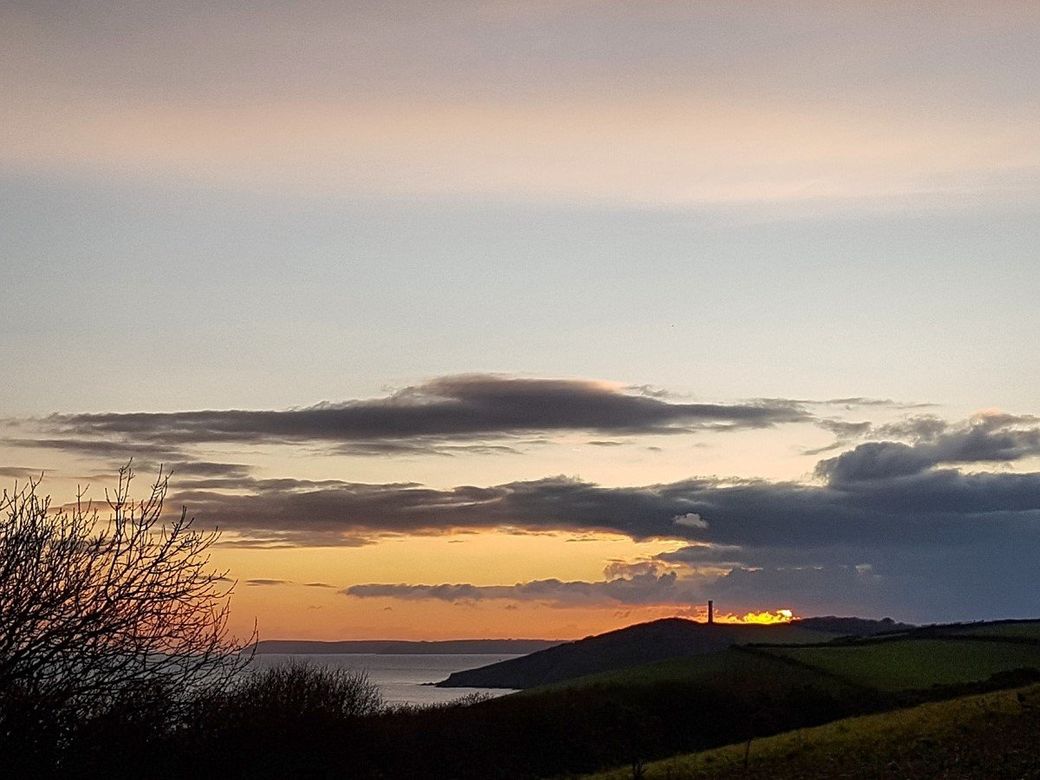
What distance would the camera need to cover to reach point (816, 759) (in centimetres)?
4653

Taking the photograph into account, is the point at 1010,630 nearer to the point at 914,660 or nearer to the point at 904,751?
the point at 914,660

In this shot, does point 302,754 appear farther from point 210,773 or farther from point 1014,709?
point 1014,709

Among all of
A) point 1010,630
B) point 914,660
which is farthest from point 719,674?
point 1010,630

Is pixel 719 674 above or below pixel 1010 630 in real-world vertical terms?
below

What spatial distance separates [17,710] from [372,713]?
48985 mm

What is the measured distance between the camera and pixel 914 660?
116250mm

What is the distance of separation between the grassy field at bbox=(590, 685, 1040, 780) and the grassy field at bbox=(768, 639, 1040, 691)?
45.6 metres

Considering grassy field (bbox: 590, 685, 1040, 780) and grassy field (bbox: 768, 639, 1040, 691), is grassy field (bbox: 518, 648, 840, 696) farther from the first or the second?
grassy field (bbox: 590, 685, 1040, 780)

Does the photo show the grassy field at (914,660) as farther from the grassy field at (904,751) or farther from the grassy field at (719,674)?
the grassy field at (904,751)

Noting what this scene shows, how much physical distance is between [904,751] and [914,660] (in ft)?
245

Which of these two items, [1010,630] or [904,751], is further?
[1010,630]

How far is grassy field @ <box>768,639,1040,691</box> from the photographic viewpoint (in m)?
104

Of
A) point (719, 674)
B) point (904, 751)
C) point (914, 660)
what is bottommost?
point (914, 660)

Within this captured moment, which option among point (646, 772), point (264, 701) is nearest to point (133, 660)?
point (646, 772)
